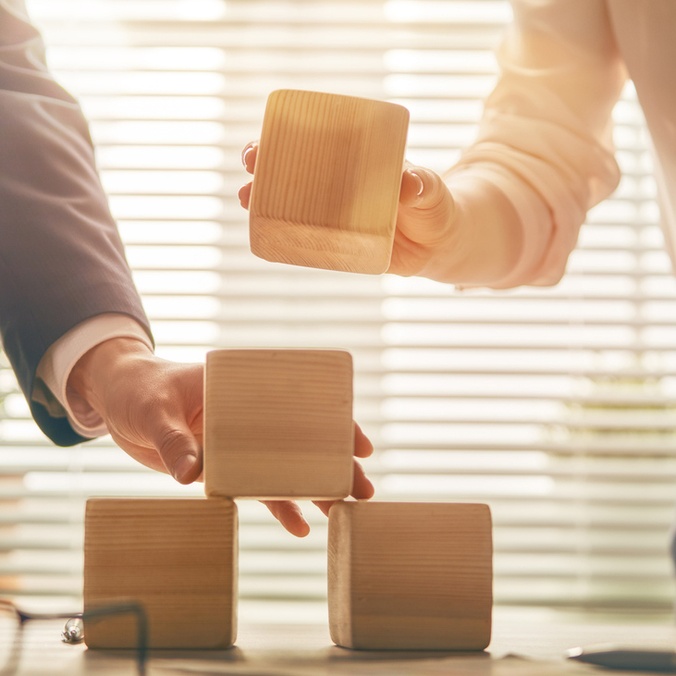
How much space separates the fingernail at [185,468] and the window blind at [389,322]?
3.21 ft

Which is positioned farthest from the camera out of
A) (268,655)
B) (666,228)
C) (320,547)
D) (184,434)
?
(320,547)

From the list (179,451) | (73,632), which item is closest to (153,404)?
(179,451)

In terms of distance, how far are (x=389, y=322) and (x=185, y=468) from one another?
1031mm

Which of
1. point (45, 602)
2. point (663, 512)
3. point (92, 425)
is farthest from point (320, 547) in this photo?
point (92, 425)

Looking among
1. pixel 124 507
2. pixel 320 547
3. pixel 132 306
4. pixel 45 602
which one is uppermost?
pixel 132 306

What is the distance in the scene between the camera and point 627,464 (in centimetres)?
163

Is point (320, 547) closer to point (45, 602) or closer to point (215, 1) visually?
point (45, 602)

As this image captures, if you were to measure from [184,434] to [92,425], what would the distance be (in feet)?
0.59

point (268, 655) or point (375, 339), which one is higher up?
point (375, 339)

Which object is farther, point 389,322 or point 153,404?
point 389,322

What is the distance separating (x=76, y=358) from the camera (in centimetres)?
75

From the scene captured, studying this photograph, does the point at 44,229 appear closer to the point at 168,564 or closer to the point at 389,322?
the point at 168,564

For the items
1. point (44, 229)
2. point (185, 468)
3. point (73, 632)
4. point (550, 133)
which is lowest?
point (73, 632)

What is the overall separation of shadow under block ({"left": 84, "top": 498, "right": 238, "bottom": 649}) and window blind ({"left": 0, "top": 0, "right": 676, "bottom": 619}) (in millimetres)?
1016
